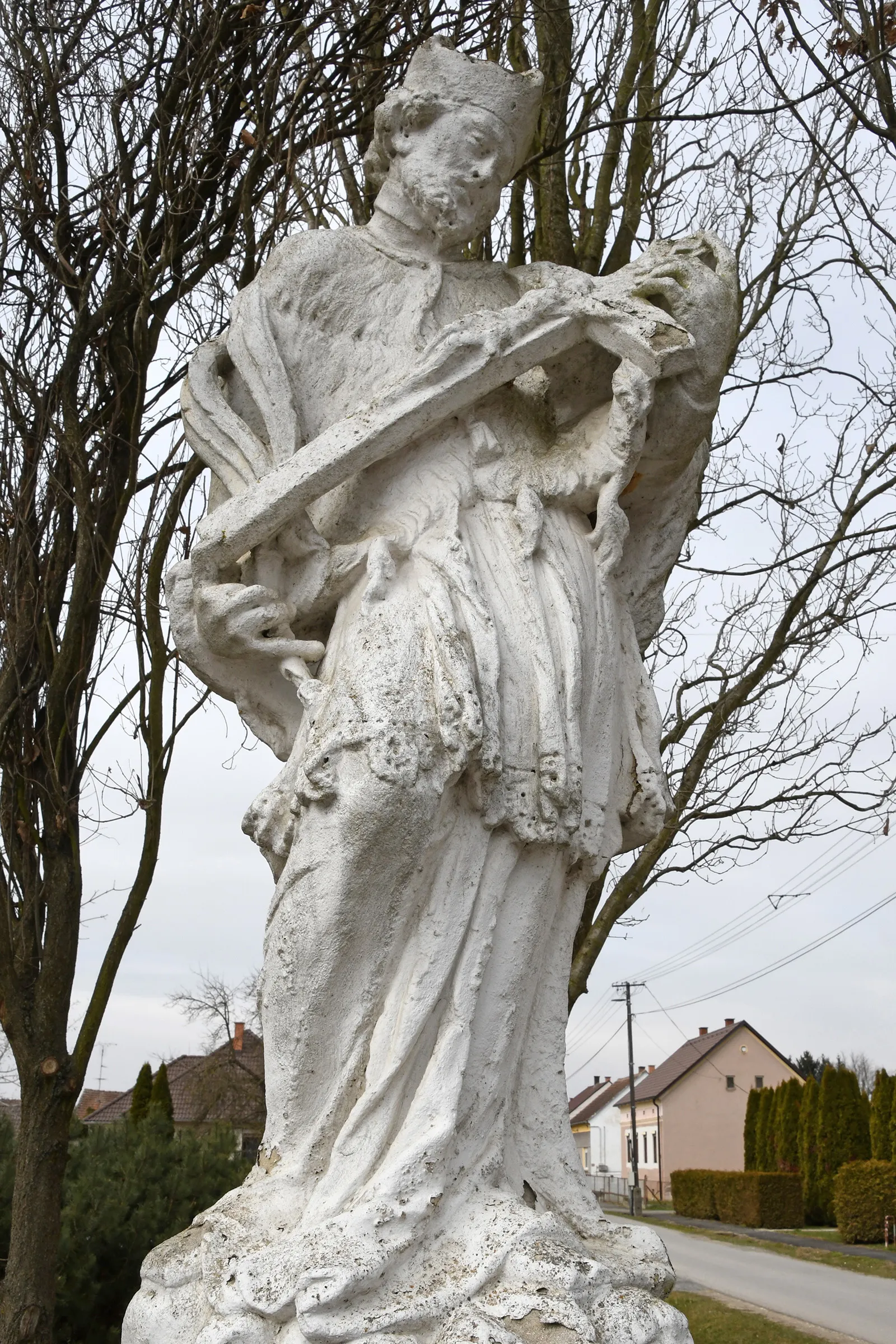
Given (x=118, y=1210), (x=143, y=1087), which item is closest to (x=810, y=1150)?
(x=143, y=1087)

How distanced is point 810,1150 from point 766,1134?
286 centimetres

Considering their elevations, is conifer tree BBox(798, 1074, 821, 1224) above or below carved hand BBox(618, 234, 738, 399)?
below

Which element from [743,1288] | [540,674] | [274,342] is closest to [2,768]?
[274,342]

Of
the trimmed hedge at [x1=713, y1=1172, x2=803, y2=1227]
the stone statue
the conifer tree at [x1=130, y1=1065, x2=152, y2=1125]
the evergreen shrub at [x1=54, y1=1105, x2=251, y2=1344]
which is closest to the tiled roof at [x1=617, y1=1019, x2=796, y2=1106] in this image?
the trimmed hedge at [x1=713, y1=1172, x2=803, y2=1227]

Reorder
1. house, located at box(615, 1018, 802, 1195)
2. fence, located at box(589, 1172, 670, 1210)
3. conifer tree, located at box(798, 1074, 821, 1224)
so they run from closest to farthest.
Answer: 1. conifer tree, located at box(798, 1074, 821, 1224)
2. fence, located at box(589, 1172, 670, 1210)
3. house, located at box(615, 1018, 802, 1195)

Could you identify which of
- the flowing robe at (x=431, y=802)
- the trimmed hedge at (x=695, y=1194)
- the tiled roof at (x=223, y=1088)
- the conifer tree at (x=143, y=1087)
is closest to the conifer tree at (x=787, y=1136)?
the trimmed hedge at (x=695, y=1194)

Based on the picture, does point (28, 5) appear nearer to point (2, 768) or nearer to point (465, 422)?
point (2, 768)

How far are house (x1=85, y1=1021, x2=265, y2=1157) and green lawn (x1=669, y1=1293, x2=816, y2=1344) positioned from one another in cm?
1093

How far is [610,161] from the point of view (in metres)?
7.19

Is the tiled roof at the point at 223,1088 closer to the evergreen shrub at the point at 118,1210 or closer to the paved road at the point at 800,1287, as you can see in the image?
the paved road at the point at 800,1287

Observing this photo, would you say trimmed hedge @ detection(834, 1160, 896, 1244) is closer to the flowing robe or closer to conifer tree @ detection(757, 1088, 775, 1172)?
conifer tree @ detection(757, 1088, 775, 1172)

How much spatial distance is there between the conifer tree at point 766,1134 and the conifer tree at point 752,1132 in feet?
0.56

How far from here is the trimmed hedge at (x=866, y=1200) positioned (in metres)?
18.8

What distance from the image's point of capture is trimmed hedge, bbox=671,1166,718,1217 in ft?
85.8
